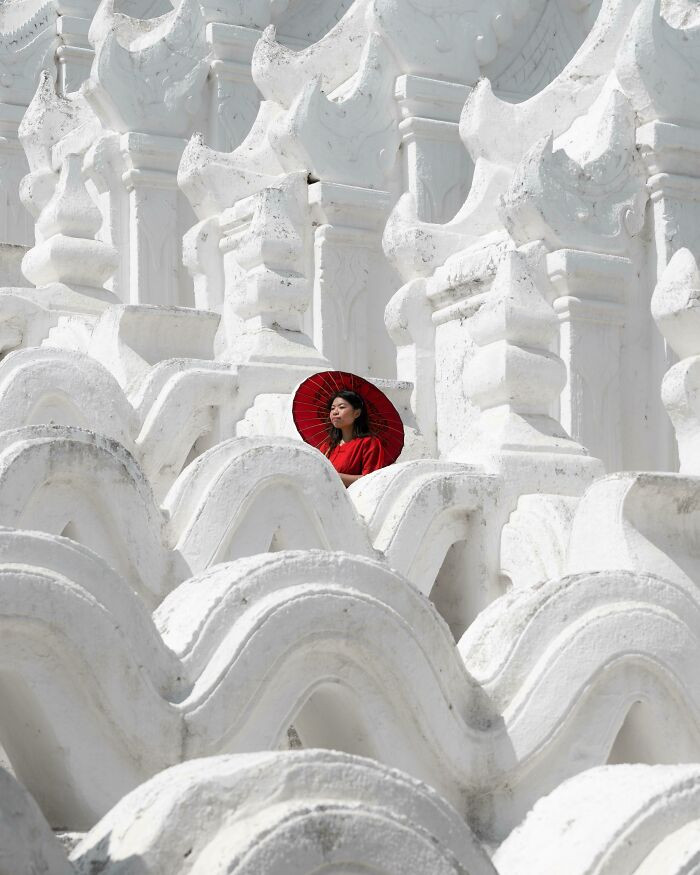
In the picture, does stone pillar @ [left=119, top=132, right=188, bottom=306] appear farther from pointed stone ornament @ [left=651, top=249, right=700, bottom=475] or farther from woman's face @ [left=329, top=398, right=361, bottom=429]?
pointed stone ornament @ [left=651, top=249, right=700, bottom=475]

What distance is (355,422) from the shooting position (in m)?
8.19

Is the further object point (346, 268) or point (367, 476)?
point (346, 268)

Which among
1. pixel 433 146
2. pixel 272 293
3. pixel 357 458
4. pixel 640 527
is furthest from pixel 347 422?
pixel 433 146

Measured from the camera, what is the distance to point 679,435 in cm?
780

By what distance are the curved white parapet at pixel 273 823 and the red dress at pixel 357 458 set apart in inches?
166

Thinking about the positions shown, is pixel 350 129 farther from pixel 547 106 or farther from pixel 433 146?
pixel 547 106

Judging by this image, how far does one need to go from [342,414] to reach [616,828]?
398 centimetres

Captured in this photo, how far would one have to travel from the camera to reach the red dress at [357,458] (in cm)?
805

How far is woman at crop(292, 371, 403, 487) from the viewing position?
8070 millimetres

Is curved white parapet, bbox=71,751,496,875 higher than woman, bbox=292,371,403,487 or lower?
lower

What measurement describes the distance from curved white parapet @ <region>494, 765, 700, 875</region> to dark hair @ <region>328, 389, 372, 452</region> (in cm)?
357

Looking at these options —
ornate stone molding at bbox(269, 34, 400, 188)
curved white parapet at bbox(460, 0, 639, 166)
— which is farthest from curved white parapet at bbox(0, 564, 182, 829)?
ornate stone molding at bbox(269, 34, 400, 188)

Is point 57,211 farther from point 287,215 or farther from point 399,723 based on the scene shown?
point 399,723

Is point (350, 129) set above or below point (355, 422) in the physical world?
above
